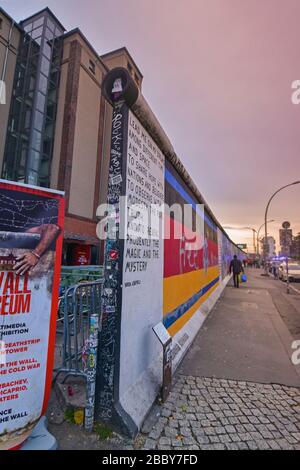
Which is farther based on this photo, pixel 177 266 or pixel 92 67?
pixel 92 67

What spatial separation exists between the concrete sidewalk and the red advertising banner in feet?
8.06

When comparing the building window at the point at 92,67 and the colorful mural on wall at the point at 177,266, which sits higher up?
the building window at the point at 92,67

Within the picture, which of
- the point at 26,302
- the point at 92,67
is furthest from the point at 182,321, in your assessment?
the point at 92,67

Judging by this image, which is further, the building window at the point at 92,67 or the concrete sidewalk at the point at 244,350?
the building window at the point at 92,67

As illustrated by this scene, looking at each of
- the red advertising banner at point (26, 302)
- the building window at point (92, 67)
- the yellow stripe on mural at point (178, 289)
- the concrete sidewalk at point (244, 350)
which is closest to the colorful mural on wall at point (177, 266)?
the yellow stripe on mural at point (178, 289)

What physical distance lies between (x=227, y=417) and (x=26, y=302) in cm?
244

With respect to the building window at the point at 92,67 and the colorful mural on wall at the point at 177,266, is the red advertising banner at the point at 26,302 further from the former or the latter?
the building window at the point at 92,67

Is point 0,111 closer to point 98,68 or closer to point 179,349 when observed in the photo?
point 98,68

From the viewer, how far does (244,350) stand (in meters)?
4.88

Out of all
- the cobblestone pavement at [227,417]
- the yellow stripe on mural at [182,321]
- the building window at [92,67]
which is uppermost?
the building window at [92,67]

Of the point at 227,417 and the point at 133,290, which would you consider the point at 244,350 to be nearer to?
the point at 227,417

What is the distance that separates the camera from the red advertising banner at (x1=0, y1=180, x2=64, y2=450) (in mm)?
2027

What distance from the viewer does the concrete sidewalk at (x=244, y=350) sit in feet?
12.9

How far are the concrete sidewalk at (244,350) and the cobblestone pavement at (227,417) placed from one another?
0.31 m
